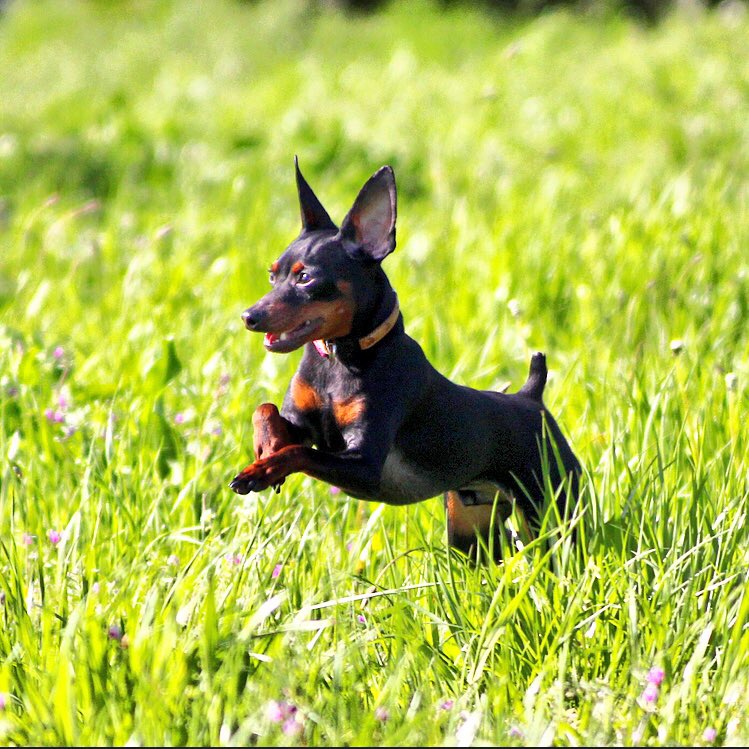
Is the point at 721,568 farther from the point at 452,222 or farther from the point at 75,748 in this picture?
the point at 452,222

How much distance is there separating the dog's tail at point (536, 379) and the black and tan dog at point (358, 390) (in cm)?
21

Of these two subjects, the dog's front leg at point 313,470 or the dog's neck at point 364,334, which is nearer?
the dog's front leg at point 313,470

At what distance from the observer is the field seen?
2125 millimetres

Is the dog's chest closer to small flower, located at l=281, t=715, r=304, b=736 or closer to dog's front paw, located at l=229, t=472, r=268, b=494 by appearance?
dog's front paw, located at l=229, t=472, r=268, b=494

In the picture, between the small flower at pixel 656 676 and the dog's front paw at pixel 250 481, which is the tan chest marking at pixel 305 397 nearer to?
the dog's front paw at pixel 250 481

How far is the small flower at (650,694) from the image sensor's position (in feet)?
6.91

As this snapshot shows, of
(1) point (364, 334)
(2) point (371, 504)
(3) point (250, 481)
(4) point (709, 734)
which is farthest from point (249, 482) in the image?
(2) point (371, 504)

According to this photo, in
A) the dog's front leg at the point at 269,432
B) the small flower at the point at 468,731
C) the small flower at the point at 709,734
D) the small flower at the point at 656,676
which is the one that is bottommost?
the small flower at the point at 709,734

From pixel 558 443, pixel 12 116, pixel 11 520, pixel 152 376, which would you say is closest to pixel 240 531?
pixel 11 520

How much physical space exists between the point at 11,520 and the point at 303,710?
3.75 feet

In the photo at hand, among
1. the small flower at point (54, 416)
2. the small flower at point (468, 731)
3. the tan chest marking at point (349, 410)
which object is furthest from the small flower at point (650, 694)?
the small flower at point (54, 416)

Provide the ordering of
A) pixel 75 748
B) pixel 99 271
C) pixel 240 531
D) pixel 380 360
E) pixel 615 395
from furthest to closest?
pixel 99 271
pixel 615 395
pixel 240 531
pixel 380 360
pixel 75 748

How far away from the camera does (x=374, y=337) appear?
2.13 m

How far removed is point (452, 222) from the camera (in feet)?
19.1
